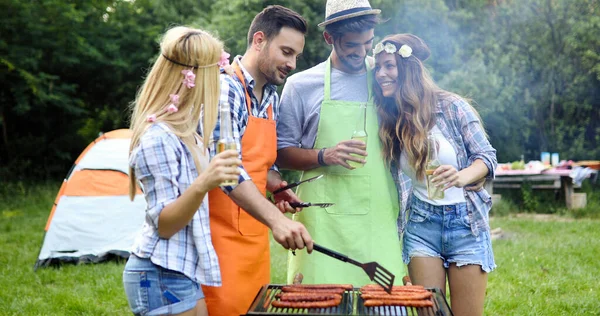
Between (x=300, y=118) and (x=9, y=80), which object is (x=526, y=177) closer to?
(x=300, y=118)

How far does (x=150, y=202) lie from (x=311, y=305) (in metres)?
0.71

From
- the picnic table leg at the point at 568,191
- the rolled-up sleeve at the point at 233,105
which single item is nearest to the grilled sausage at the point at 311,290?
the rolled-up sleeve at the point at 233,105

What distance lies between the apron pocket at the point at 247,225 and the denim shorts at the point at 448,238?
813 mm

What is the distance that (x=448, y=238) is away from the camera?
3.22 metres

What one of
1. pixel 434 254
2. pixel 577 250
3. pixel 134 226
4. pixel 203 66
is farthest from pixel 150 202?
pixel 577 250

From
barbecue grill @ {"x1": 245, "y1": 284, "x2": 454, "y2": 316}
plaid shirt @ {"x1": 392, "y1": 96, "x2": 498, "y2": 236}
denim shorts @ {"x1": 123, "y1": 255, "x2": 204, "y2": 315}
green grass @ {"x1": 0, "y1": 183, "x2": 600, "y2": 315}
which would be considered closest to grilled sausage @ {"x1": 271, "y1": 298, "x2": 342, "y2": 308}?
barbecue grill @ {"x1": 245, "y1": 284, "x2": 454, "y2": 316}

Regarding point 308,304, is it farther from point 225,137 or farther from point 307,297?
point 225,137

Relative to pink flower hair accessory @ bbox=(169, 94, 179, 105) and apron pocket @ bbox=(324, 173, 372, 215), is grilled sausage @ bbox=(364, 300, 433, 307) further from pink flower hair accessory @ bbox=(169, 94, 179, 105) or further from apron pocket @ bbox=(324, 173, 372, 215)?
pink flower hair accessory @ bbox=(169, 94, 179, 105)

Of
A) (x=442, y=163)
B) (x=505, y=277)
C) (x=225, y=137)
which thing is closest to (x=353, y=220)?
(x=442, y=163)

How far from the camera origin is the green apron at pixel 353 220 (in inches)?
128

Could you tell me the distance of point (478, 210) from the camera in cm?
326

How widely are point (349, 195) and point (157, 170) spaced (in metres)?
1.19

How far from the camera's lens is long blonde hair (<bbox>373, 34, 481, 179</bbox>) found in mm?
3223

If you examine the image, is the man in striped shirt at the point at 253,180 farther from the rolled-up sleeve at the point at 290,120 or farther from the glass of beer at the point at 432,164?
the glass of beer at the point at 432,164
